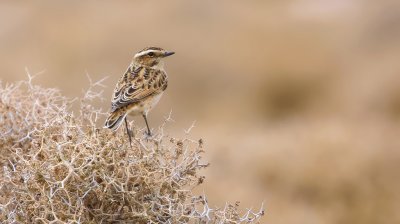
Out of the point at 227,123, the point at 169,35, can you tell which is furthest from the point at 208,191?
the point at 169,35

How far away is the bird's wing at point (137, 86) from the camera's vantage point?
23.9 ft

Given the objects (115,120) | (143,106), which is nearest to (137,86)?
(143,106)

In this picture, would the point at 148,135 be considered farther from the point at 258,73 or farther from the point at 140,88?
the point at 258,73

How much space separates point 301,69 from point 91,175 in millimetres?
18679

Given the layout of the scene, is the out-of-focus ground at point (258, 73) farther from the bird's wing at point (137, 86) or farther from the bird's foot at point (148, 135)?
the bird's foot at point (148, 135)

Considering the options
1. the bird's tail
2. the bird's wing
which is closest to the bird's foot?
the bird's tail

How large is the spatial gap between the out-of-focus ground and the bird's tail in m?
8.02

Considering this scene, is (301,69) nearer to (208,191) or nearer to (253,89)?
(253,89)

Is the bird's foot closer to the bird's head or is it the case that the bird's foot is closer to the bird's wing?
the bird's wing

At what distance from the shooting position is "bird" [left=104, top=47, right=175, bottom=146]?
713cm

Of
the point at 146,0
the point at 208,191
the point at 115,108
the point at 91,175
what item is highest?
the point at 146,0

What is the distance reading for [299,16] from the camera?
26.9 meters

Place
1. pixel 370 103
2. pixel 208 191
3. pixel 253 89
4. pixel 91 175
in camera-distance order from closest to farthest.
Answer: pixel 91 175 → pixel 208 191 → pixel 370 103 → pixel 253 89

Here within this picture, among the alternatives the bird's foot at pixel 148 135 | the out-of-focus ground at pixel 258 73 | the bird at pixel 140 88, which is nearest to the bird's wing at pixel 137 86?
the bird at pixel 140 88
